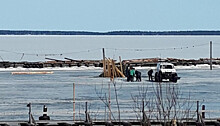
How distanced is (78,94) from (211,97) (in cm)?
733

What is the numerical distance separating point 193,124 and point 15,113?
26.7ft

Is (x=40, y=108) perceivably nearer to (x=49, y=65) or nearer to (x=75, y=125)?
(x=75, y=125)

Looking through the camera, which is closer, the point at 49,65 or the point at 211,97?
the point at 211,97

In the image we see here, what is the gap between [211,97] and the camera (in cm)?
3731

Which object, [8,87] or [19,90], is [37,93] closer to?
[19,90]

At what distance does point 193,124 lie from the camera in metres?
23.5

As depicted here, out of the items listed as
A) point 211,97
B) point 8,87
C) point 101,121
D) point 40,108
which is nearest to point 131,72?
point 8,87

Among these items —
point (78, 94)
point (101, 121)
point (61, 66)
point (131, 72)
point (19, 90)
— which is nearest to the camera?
point (101, 121)

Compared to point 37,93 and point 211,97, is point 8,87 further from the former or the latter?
point 211,97

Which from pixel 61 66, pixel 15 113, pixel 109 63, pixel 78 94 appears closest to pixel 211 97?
pixel 78 94

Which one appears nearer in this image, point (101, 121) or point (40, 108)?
point (101, 121)

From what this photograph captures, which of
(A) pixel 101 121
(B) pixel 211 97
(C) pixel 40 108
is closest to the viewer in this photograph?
(A) pixel 101 121

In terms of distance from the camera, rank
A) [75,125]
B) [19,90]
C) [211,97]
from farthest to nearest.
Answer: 1. [19,90]
2. [211,97]
3. [75,125]

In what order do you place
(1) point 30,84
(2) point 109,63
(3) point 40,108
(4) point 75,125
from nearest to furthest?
(4) point 75,125
(3) point 40,108
(1) point 30,84
(2) point 109,63
